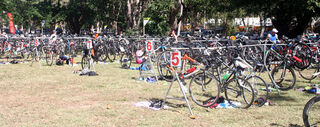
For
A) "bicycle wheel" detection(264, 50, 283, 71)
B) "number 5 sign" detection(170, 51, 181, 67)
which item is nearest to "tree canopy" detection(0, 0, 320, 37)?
"number 5 sign" detection(170, 51, 181, 67)

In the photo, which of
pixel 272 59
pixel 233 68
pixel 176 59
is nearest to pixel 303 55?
pixel 272 59

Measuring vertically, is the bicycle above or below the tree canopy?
below

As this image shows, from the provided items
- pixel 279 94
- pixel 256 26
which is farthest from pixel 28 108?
pixel 256 26

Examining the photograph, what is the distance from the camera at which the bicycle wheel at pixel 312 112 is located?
5048 millimetres

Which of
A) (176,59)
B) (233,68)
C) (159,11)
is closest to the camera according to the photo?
(176,59)

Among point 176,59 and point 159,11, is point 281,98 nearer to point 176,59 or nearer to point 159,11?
point 176,59

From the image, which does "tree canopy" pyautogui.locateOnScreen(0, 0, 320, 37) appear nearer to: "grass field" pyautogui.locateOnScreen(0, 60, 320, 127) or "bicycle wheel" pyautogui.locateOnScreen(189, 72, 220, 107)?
"grass field" pyautogui.locateOnScreen(0, 60, 320, 127)

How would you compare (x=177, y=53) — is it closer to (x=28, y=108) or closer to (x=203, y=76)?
(x=203, y=76)

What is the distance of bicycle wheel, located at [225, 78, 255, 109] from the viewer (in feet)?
23.0

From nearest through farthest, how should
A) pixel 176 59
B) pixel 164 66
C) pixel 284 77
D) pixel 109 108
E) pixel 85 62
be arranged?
pixel 176 59
pixel 109 108
pixel 284 77
pixel 164 66
pixel 85 62

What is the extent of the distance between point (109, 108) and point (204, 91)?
7.62 ft

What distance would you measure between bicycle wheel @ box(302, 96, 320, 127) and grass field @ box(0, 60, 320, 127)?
1.82 feet

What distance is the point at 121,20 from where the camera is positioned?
4650cm

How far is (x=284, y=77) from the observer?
910 cm
